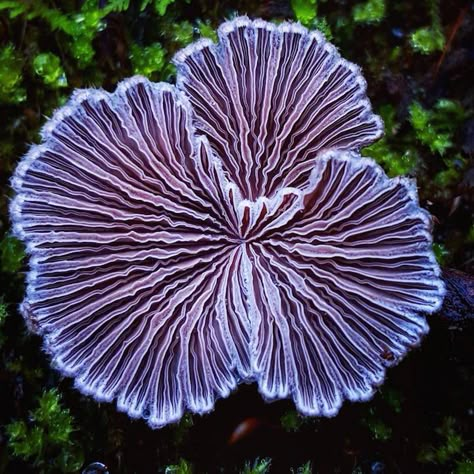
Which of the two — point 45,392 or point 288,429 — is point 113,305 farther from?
point 288,429

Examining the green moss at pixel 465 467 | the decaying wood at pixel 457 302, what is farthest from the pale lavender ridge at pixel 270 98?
the green moss at pixel 465 467

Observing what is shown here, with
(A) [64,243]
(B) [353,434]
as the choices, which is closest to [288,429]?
(B) [353,434]

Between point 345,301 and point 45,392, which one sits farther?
point 45,392

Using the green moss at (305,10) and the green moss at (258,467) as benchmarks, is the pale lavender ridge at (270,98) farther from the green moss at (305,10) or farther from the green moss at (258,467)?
the green moss at (258,467)

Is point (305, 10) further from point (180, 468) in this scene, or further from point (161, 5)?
point (180, 468)

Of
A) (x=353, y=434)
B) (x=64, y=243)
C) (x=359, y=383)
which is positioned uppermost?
(x=64, y=243)

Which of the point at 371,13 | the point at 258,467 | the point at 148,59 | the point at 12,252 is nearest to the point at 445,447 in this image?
the point at 258,467

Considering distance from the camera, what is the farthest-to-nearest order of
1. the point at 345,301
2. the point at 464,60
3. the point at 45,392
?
the point at 464,60
the point at 45,392
the point at 345,301

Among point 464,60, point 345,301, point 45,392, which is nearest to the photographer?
point 345,301
